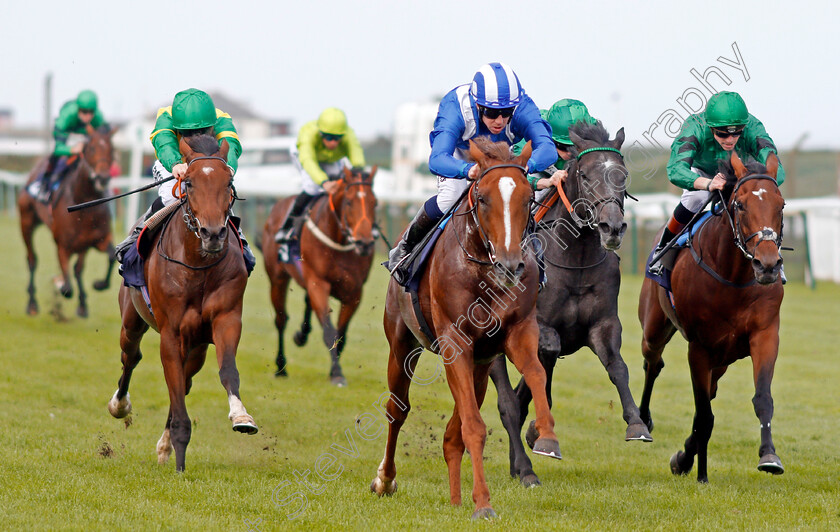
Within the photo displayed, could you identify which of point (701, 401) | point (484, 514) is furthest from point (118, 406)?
point (701, 401)

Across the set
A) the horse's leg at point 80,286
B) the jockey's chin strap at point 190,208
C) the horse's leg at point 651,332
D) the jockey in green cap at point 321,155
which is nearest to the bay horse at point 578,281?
the horse's leg at point 651,332

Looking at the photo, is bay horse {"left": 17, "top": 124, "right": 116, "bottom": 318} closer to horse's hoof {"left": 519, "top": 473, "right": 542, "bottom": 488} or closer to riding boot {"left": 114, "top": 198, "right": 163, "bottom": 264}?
riding boot {"left": 114, "top": 198, "right": 163, "bottom": 264}

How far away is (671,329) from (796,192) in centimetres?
2073

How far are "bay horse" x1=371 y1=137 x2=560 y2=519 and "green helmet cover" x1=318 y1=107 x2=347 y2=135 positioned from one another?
6.02 metres

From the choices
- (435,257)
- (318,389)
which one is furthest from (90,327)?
(435,257)

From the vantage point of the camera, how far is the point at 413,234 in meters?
6.52

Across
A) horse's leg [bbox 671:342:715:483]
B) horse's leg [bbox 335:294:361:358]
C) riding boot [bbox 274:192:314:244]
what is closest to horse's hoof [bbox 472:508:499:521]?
horse's leg [bbox 671:342:715:483]

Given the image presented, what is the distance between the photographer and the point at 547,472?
744 centimetres

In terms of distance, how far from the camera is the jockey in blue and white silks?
5.78 m

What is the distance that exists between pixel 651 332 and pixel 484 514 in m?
3.15

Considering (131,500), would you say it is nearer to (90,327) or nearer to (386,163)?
(90,327)

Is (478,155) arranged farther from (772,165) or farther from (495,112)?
(772,165)

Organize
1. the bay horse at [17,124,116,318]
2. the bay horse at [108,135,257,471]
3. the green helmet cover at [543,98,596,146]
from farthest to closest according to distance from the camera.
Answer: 1. the bay horse at [17,124,116,318]
2. the green helmet cover at [543,98,596,146]
3. the bay horse at [108,135,257,471]

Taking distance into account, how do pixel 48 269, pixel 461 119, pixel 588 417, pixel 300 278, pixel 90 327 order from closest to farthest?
pixel 461 119
pixel 588 417
pixel 300 278
pixel 90 327
pixel 48 269
